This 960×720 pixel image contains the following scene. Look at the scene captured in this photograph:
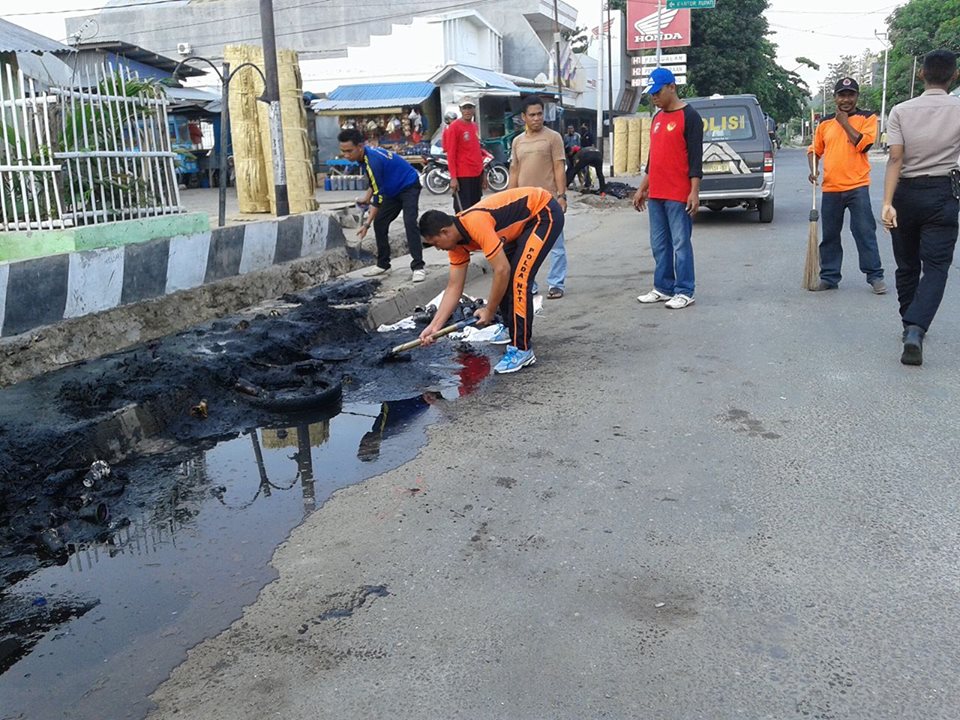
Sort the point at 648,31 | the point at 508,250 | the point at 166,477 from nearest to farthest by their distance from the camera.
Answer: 1. the point at 166,477
2. the point at 508,250
3. the point at 648,31

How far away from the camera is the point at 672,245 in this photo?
7324 mm

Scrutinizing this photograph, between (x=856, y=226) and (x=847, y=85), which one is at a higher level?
(x=847, y=85)

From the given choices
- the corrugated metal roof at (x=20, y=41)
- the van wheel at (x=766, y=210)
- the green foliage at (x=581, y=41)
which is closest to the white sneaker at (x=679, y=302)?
the corrugated metal roof at (x=20, y=41)

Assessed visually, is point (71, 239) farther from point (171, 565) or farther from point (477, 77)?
point (477, 77)

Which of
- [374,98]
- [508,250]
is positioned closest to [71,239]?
[508,250]

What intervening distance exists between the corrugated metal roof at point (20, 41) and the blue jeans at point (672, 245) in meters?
5.75

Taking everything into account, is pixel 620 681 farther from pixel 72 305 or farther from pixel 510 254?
pixel 72 305

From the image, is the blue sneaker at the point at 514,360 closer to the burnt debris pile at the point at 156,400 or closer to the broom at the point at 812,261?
the burnt debris pile at the point at 156,400

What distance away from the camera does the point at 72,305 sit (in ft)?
19.4

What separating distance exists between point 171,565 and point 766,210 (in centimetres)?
1180

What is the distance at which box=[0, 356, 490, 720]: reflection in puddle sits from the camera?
264 centimetres

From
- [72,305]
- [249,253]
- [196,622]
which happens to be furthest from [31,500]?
[249,253]


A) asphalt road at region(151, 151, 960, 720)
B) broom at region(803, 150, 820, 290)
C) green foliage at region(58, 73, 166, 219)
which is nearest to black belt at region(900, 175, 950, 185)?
asphalt road at region(151, 151, 960, 720)

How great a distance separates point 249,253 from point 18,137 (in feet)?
7.45
